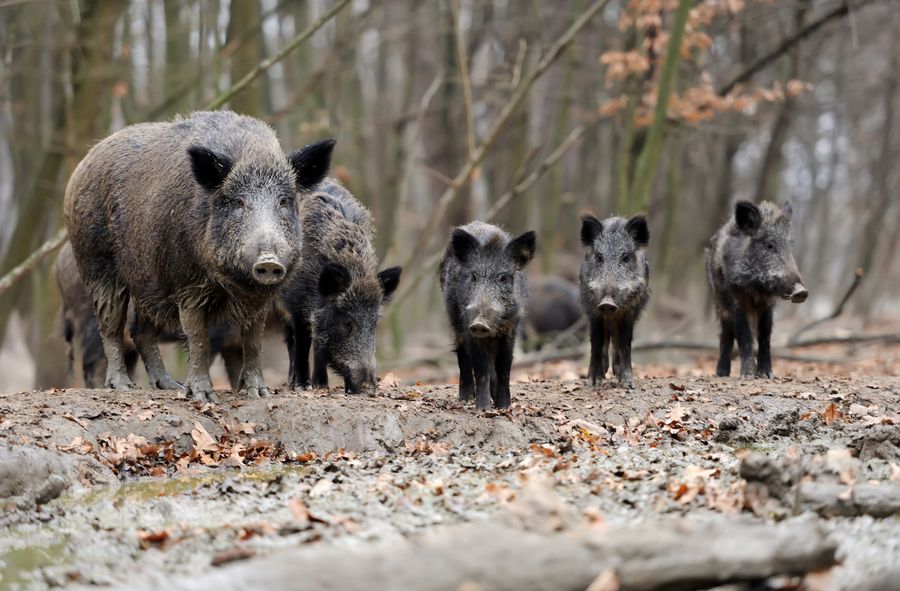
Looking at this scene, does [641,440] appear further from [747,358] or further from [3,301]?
[3,301]

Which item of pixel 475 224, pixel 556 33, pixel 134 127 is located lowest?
pixel 475 224

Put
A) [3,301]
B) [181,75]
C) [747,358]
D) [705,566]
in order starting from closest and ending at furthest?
[705,566] → [747,358] → [3,301] → [181,75]

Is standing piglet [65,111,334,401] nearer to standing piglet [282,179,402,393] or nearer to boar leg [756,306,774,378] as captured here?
standing piglet [282,179,402,393]

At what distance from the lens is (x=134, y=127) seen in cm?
1030

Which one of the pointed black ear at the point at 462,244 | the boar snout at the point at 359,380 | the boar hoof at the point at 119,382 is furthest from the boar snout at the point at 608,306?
the boar hoof at the point at 119,382

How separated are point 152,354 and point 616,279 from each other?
4355 mm

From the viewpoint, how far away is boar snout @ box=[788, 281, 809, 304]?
34.4 feet

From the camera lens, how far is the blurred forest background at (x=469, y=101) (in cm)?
1410

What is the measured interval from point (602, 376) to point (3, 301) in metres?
8.56

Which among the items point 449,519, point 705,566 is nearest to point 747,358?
point 449,519

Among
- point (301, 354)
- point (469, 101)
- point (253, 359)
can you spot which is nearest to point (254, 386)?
point (253, 359)

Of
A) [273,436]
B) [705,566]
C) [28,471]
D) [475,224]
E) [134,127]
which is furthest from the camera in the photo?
[134,127]

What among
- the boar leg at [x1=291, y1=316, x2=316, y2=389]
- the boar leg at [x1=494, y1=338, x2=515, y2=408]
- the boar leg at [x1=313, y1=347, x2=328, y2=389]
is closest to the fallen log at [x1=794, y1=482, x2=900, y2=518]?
the boar leg at [x1=494, y1=338, x2=515, y2=408]

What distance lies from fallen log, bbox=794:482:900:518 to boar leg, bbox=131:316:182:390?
6070 mm
